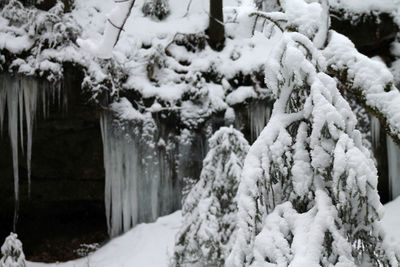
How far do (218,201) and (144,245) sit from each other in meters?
2.41

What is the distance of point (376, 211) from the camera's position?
1.85 metres

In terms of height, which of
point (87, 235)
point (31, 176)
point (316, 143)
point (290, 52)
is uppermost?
point (290, 52)

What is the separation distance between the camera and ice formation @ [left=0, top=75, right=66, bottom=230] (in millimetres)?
6535

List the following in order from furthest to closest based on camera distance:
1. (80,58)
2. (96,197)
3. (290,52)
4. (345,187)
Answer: (96,197) → (80,58) → (290,52) → (345,187)

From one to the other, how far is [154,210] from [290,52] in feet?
17.9

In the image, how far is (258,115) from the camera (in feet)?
23.4

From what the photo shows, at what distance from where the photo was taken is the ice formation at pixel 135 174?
22.7 feet

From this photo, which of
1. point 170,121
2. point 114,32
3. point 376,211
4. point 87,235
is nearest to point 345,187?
point 376,211

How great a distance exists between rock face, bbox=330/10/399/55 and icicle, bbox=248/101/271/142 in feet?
6.71

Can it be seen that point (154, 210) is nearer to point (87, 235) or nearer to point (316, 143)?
point (87, 235)

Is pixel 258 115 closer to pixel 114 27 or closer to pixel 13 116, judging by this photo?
pixel 13 116

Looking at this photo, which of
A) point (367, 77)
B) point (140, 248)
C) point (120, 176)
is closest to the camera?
point (367, 77)

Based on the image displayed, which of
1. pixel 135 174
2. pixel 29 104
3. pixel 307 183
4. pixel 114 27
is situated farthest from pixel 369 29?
pixel 307 183

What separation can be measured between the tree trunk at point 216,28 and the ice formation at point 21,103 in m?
2.76
